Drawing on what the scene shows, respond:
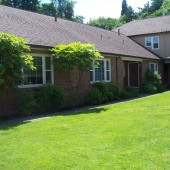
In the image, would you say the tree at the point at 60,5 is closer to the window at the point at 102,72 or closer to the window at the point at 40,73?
the window at the point at 102,72

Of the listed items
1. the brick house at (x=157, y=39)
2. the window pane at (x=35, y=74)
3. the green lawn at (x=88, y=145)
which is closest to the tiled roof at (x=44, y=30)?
the window pane at (x=35, y=74)

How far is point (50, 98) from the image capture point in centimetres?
→ 1503

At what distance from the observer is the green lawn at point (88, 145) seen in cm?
605

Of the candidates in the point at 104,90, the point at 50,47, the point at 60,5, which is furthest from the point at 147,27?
the point at 60,5

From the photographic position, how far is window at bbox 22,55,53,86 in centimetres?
1512

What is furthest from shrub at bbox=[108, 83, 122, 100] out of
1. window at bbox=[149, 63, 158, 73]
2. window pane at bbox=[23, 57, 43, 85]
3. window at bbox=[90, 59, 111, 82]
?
window at bbox=[149, 63, 158, 73]

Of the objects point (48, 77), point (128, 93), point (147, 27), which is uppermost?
point (147, 27)

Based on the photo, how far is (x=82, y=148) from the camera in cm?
721

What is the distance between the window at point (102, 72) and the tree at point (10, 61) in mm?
8032

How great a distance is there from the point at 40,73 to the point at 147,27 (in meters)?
21.7

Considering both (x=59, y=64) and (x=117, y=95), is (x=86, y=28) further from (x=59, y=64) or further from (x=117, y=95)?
(x=59, y=64)

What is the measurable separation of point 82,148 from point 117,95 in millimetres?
13487

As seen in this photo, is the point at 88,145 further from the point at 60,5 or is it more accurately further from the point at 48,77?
the point at 60,5

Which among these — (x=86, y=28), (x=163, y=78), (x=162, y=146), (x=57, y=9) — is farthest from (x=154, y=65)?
(x=57, y=9)
